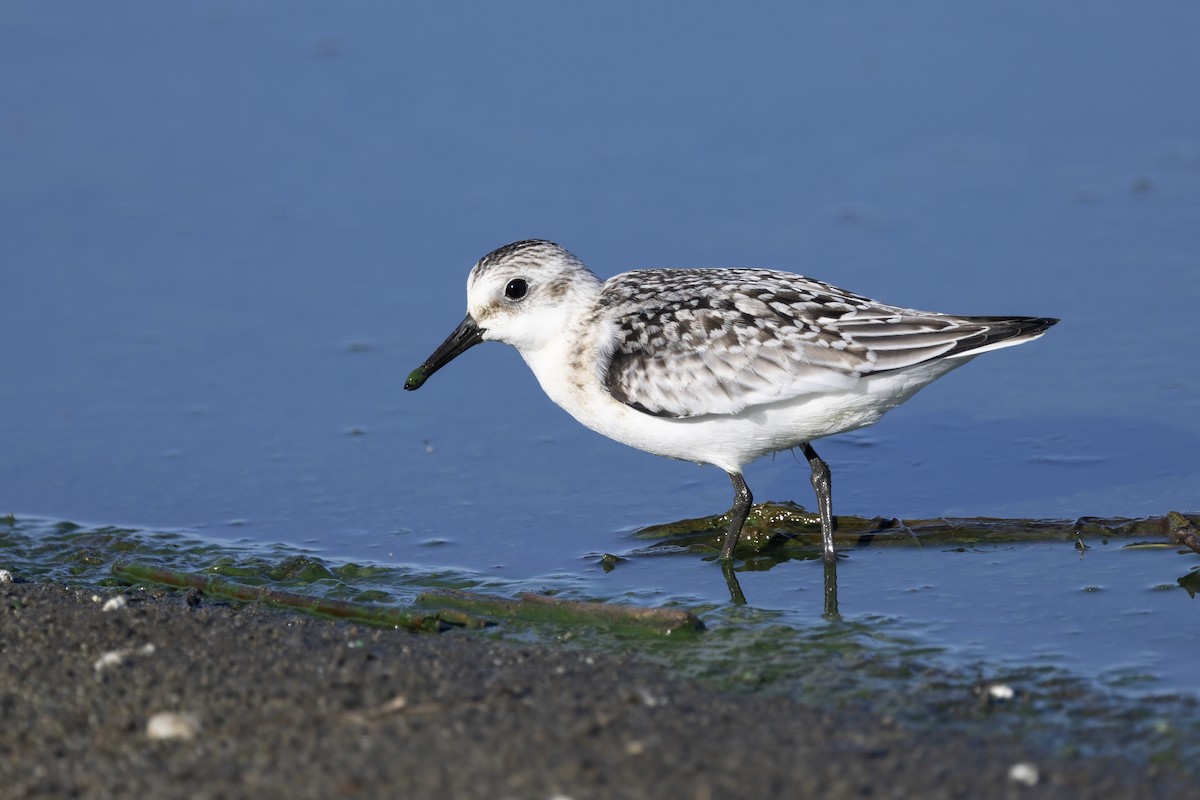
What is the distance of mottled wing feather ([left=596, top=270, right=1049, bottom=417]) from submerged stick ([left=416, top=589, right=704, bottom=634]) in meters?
1.23

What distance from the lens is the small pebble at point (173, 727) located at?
5367 mm

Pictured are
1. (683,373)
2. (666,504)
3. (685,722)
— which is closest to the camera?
(685,722)

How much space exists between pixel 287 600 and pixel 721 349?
264 centimetres

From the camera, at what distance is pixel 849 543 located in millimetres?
8578

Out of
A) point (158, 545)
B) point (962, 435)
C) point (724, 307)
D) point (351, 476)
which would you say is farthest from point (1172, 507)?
point (158, 545)

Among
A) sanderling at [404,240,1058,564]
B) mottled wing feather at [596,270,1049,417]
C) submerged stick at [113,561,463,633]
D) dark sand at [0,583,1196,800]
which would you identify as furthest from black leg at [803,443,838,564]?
submerged stick at [113,561,463,633]

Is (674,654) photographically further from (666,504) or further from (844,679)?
(666,504)

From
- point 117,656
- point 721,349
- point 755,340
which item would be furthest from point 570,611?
point 117,656

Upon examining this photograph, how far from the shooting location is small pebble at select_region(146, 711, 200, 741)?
5367 millimetres

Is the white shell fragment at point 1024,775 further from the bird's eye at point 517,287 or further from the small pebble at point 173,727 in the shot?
the bird's eye at point 517,287

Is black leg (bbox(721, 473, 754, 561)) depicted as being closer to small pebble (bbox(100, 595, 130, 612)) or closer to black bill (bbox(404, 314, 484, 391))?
black bill (bbox(404, 314, 484, 391))

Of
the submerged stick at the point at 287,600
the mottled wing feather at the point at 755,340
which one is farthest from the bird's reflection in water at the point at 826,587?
the submerged stick at the point at 287,600

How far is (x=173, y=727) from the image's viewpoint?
5.39 meters

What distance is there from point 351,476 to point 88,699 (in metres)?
4.28
